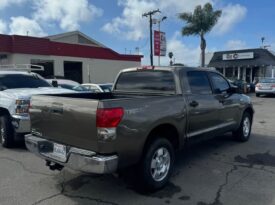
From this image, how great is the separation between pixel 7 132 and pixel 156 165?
3.82 meters

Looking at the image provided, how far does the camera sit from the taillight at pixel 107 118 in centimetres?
387

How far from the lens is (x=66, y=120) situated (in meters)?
4.30

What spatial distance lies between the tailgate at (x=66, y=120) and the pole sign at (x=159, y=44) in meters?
25.4

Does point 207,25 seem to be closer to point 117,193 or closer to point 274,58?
point 274,58

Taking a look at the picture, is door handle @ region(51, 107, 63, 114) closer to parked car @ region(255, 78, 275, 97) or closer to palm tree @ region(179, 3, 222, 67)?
parked car @ region(255, 78, 275, 97)

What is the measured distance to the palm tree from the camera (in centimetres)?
3378

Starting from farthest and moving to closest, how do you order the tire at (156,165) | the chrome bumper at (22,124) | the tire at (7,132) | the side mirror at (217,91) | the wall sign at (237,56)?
1. the wall sign at (237,56)
2. the tire at (7,132)
3. the chrome bumper at (22,124)
4. the side mirror at (217,91)
5. the tire at (156,165)

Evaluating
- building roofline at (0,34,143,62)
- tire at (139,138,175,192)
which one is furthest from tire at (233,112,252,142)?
building roofline at (0,34,143,62)

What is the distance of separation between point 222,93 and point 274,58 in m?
37.5

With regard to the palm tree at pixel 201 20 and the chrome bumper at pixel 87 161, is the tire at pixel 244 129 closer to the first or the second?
the chrome bumper at pixel 87 161

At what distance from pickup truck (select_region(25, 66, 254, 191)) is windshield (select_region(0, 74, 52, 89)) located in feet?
9.29

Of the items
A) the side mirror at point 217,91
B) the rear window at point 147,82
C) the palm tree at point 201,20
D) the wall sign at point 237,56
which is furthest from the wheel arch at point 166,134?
the wall sign at point 237,56

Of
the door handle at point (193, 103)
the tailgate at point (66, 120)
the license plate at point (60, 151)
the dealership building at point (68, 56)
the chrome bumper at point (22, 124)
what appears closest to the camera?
the tailgate at point (66, 120)

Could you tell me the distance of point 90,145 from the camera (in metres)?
4.04
